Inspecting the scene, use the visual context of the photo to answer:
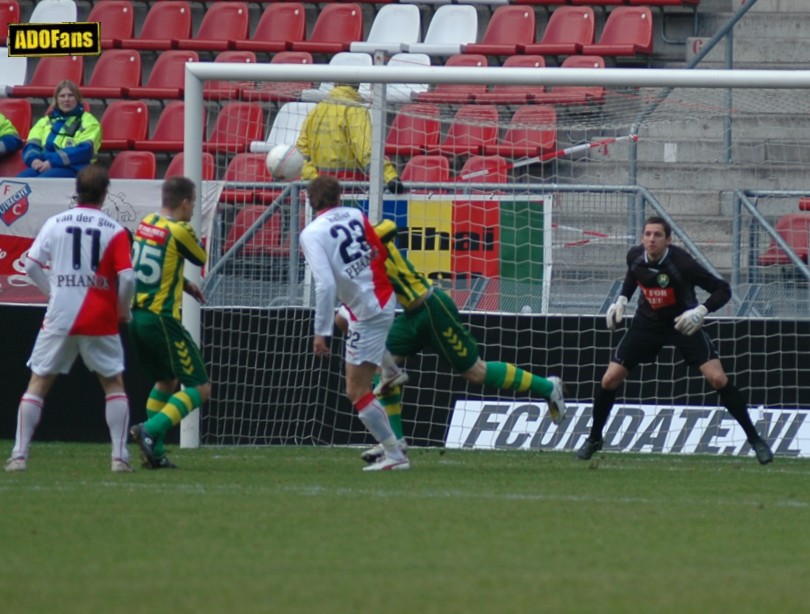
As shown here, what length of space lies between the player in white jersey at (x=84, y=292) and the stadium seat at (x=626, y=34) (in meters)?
9.31

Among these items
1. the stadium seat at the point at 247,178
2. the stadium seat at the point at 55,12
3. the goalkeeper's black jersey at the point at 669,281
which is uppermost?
the stadium seat at the point at 55,12

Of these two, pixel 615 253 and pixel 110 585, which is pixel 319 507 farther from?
pixel 615 253

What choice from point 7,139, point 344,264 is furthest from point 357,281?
point 7,139

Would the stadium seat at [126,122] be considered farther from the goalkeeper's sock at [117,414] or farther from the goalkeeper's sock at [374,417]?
the goalkeeper's sock at [374,417]

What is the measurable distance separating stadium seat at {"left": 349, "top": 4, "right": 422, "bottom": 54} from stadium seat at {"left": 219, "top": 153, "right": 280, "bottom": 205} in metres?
4.95

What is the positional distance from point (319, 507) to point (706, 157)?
831 cm

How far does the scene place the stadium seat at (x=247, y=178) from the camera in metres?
12.7

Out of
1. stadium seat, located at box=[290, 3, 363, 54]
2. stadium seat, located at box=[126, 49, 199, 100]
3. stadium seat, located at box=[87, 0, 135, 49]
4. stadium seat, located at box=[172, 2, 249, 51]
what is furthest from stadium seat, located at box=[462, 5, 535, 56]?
stadium seat, located at box=[87, 0, 135, 49]

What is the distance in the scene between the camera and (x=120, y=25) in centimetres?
1922

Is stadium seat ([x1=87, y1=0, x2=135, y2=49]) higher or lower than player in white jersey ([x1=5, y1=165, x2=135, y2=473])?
→ higher

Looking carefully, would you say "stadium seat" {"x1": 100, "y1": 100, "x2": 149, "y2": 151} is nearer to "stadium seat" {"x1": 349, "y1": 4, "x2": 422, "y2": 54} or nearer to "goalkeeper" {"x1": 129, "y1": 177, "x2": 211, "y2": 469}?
"stadium seat" {"x1": 349, "y1": 4, "x2": 422, "y2": 54}

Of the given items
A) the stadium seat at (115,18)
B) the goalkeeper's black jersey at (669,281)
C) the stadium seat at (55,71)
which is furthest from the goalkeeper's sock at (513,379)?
the stadium seat at (115,18)

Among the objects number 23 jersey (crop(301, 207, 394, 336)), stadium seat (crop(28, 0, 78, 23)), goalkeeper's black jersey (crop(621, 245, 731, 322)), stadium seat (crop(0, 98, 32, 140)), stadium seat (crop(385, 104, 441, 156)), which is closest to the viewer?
number 23 jersey (crop(301, 207, 394, 336))

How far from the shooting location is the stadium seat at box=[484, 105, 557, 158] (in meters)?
13.0
